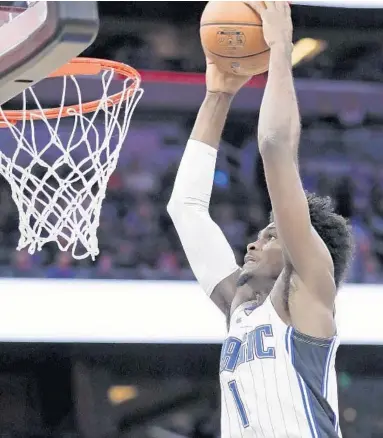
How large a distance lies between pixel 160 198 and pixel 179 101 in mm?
590

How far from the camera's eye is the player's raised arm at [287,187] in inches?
76.0

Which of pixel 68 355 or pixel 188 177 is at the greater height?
pixel 188 177

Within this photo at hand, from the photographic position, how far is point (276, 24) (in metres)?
2.03

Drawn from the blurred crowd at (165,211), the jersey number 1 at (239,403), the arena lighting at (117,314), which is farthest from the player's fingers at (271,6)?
the blurred crowd at (165,211)

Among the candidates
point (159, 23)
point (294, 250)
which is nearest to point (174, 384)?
point (159, 23)

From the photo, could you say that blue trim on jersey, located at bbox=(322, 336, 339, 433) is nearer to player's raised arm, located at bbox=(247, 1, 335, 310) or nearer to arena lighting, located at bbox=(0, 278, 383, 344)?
player's raised arm, located at bbox=(247, 1, 335, 310)

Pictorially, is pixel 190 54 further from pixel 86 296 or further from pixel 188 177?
pixel 188 177

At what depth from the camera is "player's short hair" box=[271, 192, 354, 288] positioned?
6.96 ft

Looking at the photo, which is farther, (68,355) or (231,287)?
(68,355)

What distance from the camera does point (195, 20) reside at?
6031 millimetres

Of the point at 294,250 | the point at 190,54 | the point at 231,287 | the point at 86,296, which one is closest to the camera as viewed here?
the point at 294,250

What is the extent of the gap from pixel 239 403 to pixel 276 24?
80cm

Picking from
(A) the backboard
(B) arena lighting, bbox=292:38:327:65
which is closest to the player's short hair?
(A) the backboard

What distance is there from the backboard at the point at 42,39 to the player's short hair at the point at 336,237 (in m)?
0.68
